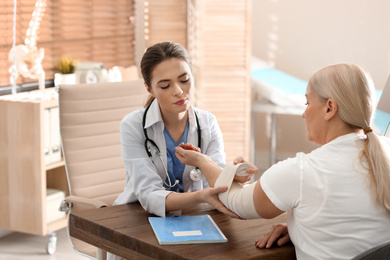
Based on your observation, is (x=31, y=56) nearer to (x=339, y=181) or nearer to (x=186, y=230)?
(x=186, y=230)

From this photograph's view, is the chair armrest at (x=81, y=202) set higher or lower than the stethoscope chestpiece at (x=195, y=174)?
lower

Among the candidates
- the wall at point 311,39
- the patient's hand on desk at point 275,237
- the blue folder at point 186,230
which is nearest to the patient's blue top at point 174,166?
the blue folder at point 186,230

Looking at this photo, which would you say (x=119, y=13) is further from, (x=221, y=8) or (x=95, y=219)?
(x=95, y=219)

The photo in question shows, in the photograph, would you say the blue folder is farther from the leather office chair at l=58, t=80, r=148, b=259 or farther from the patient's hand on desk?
the leather office chair at l=58, t=80, r=148, b=259

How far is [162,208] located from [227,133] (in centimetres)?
297

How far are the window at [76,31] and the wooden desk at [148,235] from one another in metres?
2.23

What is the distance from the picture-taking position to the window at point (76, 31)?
370 centimetres

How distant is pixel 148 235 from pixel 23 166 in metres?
2.10

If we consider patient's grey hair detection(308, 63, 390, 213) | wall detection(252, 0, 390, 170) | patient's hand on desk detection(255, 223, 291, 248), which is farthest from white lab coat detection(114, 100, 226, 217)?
wall detection(252, 0, 390, 170)

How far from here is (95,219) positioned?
1.69 metres

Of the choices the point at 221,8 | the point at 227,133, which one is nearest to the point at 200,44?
Result: the point at 221,8

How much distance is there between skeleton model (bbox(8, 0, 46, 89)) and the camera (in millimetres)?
3738

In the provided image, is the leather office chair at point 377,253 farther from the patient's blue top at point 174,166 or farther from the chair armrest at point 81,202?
the chair armrest at point 81,202

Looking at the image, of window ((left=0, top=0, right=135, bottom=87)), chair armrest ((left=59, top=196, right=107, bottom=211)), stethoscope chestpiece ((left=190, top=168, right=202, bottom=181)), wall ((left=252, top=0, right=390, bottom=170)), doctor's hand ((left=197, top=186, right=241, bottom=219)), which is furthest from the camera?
wall ((left=252, top=0, right=390, bottom=170))
